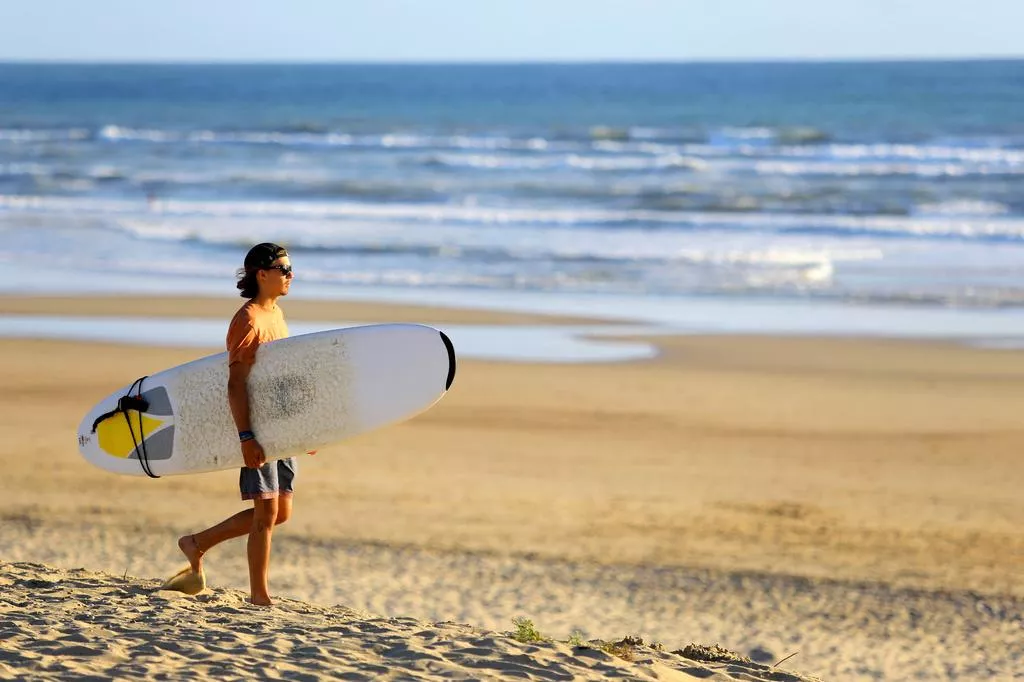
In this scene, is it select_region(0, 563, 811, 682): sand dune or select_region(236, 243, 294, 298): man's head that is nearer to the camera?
select_region(0, 563, 811, 682): sand dune

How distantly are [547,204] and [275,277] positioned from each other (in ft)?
68.0

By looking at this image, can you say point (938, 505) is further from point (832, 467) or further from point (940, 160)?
point (940, 160)

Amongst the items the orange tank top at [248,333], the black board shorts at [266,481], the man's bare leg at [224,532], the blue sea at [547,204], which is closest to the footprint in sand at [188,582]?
the man's bare leg at [224,532]

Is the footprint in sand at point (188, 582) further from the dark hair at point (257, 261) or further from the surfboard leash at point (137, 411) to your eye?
the dark hair at point (257, 261)

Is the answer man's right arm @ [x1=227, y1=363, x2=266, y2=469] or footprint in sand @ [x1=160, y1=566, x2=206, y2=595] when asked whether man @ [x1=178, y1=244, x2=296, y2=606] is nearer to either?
man's right arm @ [x1=227, y1=363, x2=266, y2=469]

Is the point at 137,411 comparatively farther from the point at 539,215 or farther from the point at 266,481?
the point at 539,215

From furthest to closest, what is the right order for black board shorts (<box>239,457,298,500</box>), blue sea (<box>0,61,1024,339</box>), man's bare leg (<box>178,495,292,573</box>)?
blue sea (<box>0,61,1024,339</box>) < man's bare leg (<box>178,495,292,573</box>) < black board shorts (<box>239,457,298,500</box>)

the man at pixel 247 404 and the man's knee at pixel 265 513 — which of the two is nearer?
the man at pixel 247 404

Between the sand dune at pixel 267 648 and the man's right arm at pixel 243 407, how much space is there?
0.57 metres

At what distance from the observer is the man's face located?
466cm

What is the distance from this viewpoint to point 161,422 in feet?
17.3

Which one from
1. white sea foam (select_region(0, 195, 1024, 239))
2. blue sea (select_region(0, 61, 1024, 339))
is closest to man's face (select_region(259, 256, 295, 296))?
blue sea (select_region(0, 61, 1024, 339))

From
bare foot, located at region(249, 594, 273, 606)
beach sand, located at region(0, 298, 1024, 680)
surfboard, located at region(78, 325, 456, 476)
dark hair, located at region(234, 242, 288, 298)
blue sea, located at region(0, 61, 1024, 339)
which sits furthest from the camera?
blue sea, located at region(0, 61, 1024, 339)

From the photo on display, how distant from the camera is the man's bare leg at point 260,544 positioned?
483 cm
